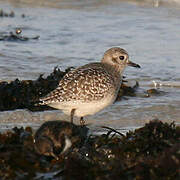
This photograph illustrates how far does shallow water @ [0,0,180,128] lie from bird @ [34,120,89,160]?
1718 millimetres

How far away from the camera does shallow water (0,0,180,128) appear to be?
21.5 ft

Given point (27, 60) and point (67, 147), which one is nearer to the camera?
point (67, 147)

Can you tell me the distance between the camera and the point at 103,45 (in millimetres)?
10172

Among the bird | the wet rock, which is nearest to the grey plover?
the bird

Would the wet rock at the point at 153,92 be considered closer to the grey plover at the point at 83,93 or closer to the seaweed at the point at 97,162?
the grey plover at the point at 83,93

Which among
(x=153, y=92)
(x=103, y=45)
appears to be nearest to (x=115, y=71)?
(x=153, y=92)

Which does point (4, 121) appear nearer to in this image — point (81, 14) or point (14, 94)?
point (14, 94)

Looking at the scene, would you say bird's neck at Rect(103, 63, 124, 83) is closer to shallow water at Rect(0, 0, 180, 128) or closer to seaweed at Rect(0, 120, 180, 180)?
shallow water at Rect(0, 0, 180, 128)

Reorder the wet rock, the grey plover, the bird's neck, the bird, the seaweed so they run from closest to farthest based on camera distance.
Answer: the seaweed, the bird, the grey plover, the bird's neck, the wet rock

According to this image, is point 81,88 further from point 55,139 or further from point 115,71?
point 55,139

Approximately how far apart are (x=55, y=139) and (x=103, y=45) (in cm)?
632

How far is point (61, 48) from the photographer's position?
9.97 m

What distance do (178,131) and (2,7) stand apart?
32.9 feet

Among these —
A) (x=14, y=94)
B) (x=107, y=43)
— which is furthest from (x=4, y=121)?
(x=107, y=43)
